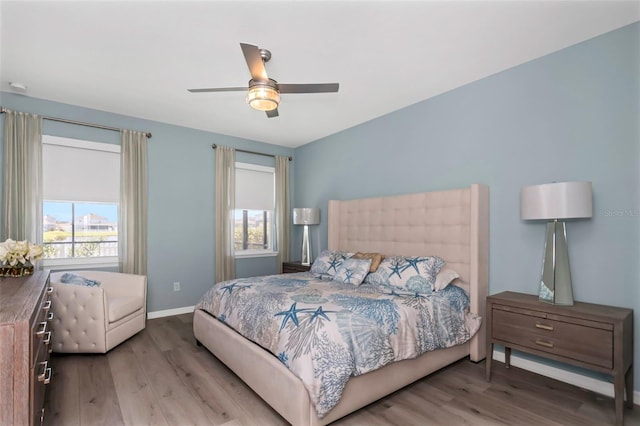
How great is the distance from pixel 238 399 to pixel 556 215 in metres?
2.71

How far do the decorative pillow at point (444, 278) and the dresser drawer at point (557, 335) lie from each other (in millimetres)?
503

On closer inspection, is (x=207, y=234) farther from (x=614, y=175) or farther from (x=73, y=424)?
(x=614, y=175)

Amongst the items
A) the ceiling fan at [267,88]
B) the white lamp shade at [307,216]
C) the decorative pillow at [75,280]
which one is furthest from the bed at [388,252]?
the ceiling fan at [267,88]

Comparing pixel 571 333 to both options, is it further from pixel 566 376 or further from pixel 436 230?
pixel 436 230

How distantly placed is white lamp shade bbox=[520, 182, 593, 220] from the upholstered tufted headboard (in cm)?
67

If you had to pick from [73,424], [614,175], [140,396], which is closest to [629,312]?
[614,175]

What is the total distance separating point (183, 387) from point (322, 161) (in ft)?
12.4

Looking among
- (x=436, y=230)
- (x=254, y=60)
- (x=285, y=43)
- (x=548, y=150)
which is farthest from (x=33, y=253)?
(x=548, y=150)

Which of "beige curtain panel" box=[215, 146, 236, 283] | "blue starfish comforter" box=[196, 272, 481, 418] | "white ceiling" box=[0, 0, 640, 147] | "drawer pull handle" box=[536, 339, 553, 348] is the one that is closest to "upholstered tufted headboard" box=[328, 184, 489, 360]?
"blue starfish comforter" box=[196, 272, 481, 418]

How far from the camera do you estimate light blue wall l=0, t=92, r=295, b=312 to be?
4.54m

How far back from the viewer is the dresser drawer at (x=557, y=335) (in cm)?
218

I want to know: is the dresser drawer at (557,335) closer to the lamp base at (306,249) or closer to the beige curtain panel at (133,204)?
the lamp base at (306,249)

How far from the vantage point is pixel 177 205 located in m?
4.79

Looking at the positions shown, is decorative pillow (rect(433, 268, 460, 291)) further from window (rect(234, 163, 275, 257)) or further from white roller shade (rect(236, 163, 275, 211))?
white roller shade (rect(236, 163, 275, 211))
